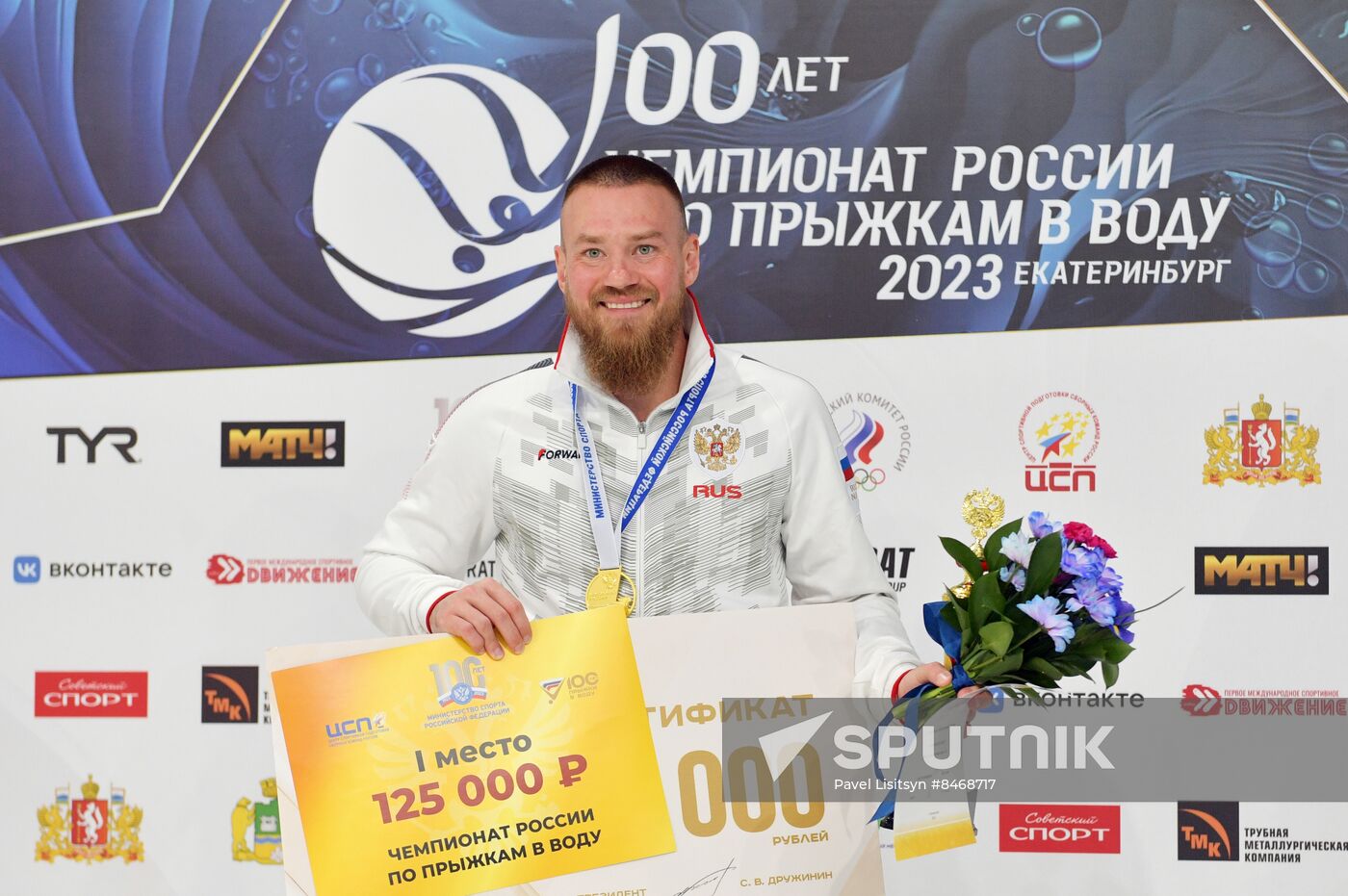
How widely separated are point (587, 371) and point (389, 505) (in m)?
1.44

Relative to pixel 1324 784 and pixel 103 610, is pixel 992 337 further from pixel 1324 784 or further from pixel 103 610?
pixel 103 610

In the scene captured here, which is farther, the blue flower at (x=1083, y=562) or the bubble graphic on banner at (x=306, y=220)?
the bubble graphic on banner at (x=306, y=220)

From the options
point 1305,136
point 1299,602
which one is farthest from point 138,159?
point 1299,602

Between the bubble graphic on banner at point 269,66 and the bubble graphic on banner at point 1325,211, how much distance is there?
127 inches

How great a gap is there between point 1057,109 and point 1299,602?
66.0 inches

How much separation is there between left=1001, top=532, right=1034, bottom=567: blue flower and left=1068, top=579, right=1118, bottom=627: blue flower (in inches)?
3.5

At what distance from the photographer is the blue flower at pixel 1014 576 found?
6.20 ft

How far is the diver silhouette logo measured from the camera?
11.7 ft

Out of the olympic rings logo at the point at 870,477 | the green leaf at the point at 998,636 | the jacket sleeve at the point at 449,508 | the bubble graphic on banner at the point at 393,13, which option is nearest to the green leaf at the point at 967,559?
the green leaf at the point at 998,636

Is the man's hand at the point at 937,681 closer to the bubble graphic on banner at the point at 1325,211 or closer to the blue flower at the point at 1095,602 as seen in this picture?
the blue flower at the point at 1095,602

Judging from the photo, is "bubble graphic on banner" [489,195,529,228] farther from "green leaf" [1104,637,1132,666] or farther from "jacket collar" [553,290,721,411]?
"green leaf" [1104,637,1132,666]

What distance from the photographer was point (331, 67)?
3.61 metres

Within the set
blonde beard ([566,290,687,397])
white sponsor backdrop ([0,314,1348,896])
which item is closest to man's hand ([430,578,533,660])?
blonde beard ([566,290,687,397])

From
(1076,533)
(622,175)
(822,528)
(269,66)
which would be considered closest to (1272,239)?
(822,528)
